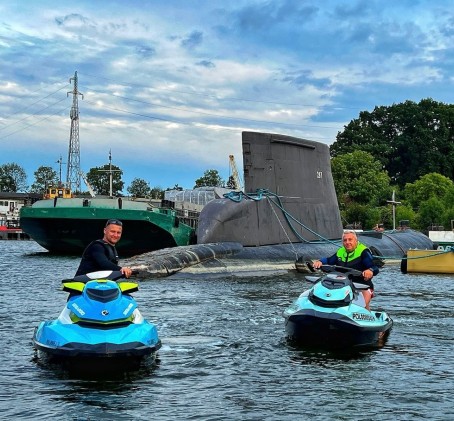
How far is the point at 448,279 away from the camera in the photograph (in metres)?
27.5

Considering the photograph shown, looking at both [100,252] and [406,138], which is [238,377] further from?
[406,138]

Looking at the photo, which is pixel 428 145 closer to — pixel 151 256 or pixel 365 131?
pixel 365 131

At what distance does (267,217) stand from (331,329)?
17.6m

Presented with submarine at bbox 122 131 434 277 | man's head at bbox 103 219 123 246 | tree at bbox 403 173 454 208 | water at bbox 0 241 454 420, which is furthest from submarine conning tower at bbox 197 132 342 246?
tree at bbox 403 173 454 208

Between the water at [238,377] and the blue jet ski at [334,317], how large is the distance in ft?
0.85

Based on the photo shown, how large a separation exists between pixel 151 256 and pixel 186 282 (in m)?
3.25

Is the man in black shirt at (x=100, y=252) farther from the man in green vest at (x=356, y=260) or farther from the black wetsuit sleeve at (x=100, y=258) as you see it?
the man in green vest at (x=356, y=260)

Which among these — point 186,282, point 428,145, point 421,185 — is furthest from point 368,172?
point 186,282

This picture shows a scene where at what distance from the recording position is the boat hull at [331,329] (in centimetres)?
1037

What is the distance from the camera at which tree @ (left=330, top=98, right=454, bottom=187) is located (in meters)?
97.3

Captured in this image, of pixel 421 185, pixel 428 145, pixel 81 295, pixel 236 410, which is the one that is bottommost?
pixel 236 410

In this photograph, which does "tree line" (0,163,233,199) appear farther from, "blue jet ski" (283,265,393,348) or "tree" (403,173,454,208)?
"blue jet ski" (283,265,393,348)

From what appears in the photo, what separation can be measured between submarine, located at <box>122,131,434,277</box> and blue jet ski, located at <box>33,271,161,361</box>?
47.7ft

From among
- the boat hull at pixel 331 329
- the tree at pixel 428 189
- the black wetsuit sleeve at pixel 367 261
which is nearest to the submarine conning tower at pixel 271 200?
the black wetsuit sleeve at pixel 367 261
